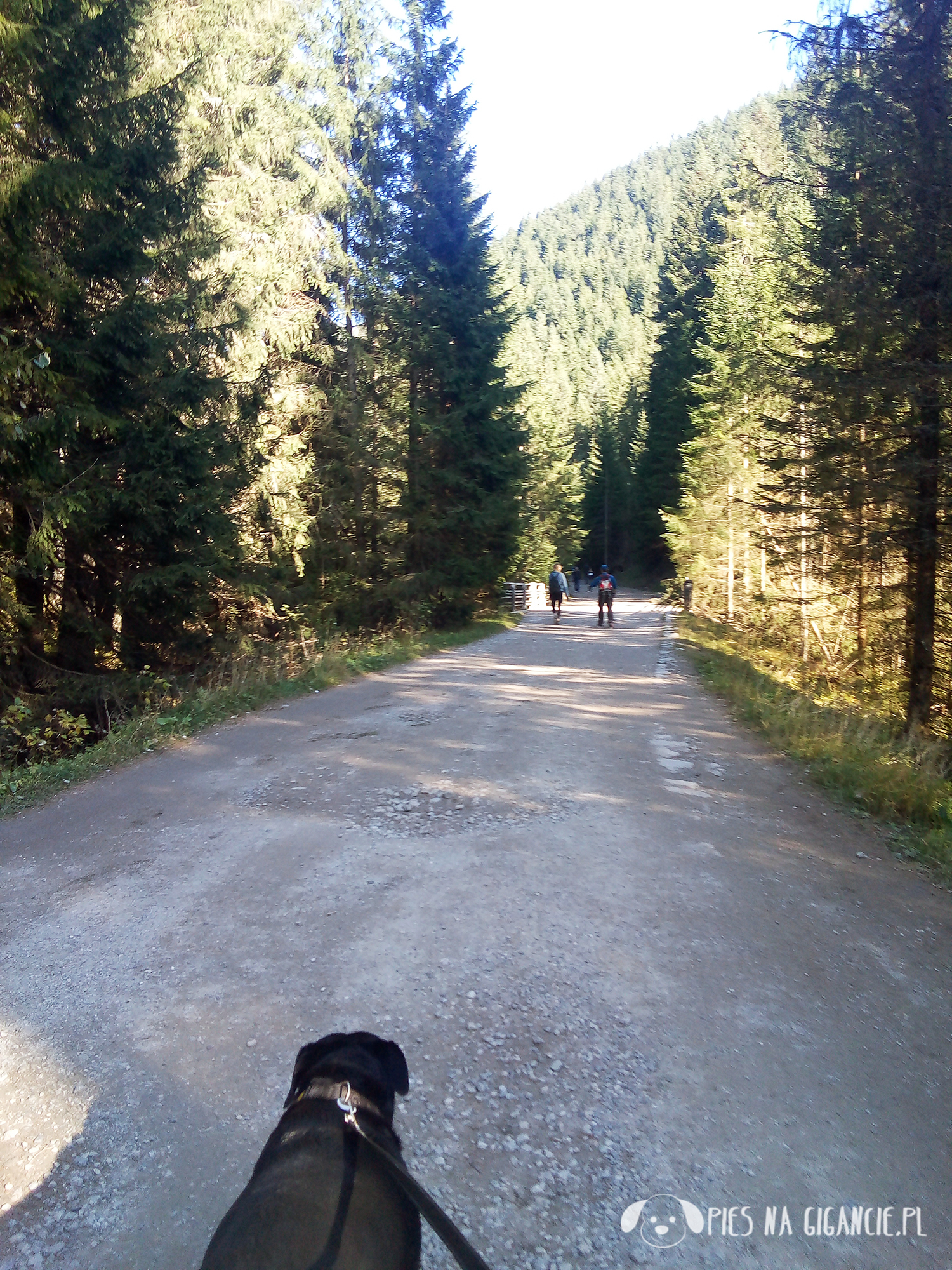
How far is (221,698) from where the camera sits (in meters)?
11.5

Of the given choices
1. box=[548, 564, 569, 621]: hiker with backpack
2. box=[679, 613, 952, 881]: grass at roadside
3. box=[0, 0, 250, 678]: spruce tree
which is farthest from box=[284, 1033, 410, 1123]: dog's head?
box=[548, 564, 569, 621]: hiker with backpack

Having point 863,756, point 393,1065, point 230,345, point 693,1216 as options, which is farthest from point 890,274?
point 393,1065

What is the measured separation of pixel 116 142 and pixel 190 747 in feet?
27.2

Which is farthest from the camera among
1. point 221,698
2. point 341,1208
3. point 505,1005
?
point 221,698

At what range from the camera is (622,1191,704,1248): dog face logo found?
9.04ft

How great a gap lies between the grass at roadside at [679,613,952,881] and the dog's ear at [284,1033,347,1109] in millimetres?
5032

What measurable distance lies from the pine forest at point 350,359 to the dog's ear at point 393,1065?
28.2 feet

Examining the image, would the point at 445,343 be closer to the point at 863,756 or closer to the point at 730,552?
the point at 730,552


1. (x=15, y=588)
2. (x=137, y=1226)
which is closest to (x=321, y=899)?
(x=137, y=1226)

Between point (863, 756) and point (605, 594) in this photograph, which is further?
point (605, 594)

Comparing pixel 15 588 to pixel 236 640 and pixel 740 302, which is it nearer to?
pixel 236 640

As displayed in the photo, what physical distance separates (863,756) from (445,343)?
18084 mm

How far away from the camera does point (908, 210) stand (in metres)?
11.3

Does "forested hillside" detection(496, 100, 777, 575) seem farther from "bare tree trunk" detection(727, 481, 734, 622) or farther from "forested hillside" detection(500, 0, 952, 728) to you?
"forested hillside" detection(500, 0, 952, 728)
